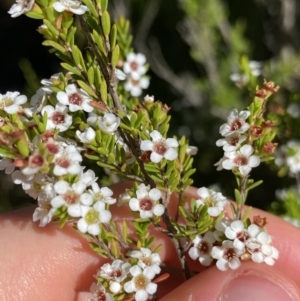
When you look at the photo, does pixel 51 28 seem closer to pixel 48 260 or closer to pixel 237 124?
pixel 237 124

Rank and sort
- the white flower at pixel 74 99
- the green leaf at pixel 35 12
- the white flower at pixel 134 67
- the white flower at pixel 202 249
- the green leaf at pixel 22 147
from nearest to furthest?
1. the green leaf at pixel 22 147
2. the green leaf at pixel 35 12
3. the white flower at pixel 74 99
4. the white flower at pixel 202 249
5. the white flower at pixel 134 67

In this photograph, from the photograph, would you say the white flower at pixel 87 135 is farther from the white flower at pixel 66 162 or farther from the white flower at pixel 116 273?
the white flower at pixel 116 273

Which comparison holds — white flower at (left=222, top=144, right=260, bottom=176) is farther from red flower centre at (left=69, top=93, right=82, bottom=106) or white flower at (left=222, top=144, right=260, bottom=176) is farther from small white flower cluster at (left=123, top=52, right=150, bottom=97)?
small white flower cluster at (left=123, top=52, right=150, bottom=97)

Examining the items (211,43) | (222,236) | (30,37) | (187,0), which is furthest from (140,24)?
(222,236)

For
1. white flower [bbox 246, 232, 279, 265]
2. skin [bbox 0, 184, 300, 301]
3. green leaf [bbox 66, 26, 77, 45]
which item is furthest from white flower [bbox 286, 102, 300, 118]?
green leaf [bbox 66, 26, 77, 45]

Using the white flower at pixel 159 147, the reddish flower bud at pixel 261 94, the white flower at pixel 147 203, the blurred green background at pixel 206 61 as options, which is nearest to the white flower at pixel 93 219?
the white flower at pixel 147 203

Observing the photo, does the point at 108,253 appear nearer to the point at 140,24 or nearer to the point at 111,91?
the point at 111,91
